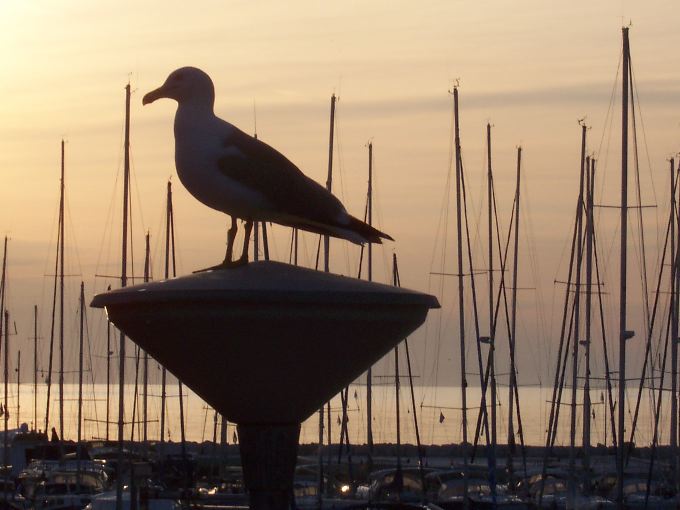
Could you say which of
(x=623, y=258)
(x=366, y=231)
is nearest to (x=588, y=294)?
(x=623, y=258)

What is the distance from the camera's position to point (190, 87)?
8219mm

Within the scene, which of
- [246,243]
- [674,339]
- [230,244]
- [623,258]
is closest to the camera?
[246,243]

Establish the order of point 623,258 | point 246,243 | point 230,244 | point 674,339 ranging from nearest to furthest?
1. point 246,243
2. point 230,244
3. point 623,258
4. point 674,339

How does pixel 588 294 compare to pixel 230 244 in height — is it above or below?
above

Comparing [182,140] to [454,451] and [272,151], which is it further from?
[454,451]

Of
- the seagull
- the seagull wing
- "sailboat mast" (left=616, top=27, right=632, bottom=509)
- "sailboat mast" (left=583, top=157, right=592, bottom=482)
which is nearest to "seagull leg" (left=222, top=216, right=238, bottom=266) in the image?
the seagull

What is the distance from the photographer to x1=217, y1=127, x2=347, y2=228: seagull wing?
26.6 feet

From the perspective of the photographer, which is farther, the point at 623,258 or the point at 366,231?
the point at 623,258

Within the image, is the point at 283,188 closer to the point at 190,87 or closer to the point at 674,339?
the point at 190,87

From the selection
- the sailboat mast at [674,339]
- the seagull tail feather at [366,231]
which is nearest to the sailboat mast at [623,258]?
the sailboat mast at [674,339]

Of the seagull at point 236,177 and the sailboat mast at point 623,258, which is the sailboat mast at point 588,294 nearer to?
the sailboat mast at point 623,258

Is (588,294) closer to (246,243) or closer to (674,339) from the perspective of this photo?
(674,339)

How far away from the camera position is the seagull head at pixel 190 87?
8.21 metres

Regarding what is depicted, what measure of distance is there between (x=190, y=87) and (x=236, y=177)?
2.00 feet
